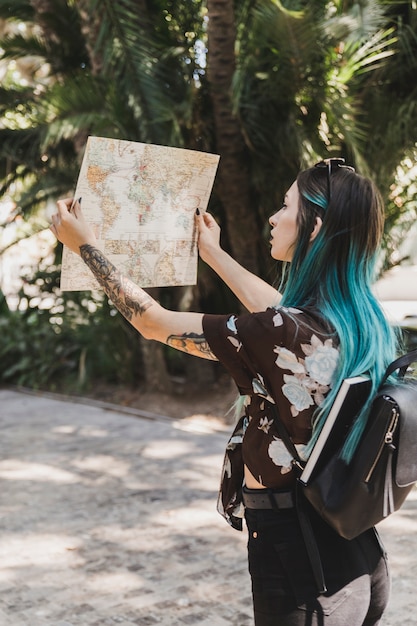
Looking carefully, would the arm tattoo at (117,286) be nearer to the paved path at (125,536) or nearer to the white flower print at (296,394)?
the white flower print at (296,394)

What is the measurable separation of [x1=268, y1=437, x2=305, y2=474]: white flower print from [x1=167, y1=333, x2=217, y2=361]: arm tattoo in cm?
24

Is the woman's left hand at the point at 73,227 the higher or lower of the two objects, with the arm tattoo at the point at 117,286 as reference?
higher

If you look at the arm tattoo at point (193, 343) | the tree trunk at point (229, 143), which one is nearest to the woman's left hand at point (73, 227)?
the arm tattoo at point (193, 343)

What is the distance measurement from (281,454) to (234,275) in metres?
0.70

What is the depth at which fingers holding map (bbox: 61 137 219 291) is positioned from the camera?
2123 mm

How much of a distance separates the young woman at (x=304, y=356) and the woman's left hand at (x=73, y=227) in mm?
180

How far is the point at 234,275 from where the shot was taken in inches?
94.5

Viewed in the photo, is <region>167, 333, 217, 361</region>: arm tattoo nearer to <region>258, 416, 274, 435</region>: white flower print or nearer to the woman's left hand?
<region>258, 416, 274, 435</region>: white flower print

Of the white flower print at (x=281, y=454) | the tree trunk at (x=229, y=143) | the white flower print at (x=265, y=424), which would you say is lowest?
the white flower print at (x=281, y=454)

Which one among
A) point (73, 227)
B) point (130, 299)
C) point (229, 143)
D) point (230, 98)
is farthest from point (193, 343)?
point (229, 143)

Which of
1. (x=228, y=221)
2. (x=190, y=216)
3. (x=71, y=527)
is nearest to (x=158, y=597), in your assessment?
(x=71, y=527)

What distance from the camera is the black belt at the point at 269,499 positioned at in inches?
73.8

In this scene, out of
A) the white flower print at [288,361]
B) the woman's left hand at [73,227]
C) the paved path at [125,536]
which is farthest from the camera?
the paved path at [125,536]

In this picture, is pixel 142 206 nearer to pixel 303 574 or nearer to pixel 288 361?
pixel 288 361
